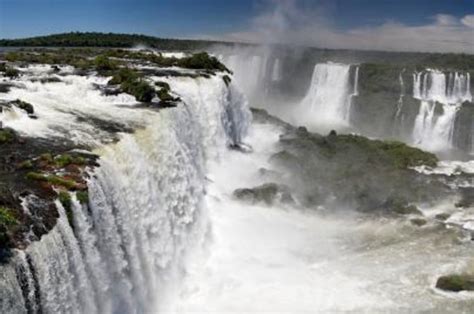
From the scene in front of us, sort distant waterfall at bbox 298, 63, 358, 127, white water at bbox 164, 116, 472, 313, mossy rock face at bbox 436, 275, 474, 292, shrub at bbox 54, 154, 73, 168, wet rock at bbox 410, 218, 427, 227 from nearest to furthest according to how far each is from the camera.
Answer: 1. shrub at bbox 54, 154, 73, 168
2. white water at bbox 164, 116, 472, 313
3. mossy rock face at bbox 436, 275, 474, 292
4. wet rock at bbox 410, 218, 427, 227
5. distant waterfall at bbox 298, 63, 358, 127

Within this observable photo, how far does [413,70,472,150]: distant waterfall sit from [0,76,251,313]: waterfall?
80.7 feet

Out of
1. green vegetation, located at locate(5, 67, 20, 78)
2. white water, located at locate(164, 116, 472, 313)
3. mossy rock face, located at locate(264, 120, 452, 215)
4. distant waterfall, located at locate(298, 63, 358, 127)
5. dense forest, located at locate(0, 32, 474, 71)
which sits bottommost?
white water, located at locate(164, 116, 472, 313)

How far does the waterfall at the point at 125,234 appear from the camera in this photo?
461 inches

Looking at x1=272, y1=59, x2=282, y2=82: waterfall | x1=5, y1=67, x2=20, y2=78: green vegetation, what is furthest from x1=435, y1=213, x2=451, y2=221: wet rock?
x1=272, y1=59, x2=282, y2=82: waterfall

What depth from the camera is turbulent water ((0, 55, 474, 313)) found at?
548 inches

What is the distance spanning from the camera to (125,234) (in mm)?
16500

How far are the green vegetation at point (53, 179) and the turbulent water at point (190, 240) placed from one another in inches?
22.4

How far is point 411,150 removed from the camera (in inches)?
1489

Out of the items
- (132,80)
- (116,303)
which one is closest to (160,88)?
(132,80)

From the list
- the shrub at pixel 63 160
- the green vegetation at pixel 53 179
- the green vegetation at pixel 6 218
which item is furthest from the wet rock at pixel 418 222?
the green vegetation at pixel 6 218

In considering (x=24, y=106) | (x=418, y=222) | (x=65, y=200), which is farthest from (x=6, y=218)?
(x=418, y=222)

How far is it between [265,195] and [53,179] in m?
15.6

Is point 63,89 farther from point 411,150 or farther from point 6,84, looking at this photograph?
point 411,150

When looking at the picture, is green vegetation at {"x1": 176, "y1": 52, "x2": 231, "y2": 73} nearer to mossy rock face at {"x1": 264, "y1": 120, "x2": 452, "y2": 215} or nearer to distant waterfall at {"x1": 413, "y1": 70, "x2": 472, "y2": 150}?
mossy rock face at {"x1": 264, "y1": 120, "x2": 452, "y2": 215}
